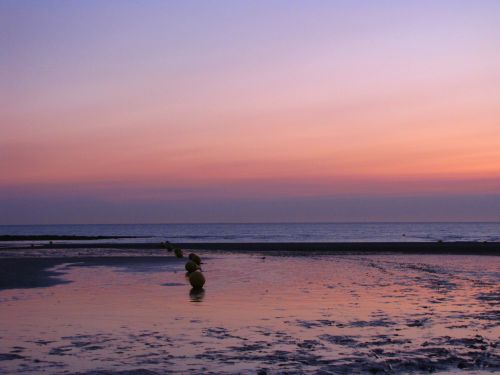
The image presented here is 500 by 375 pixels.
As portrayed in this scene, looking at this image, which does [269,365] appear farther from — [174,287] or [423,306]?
[174,287]

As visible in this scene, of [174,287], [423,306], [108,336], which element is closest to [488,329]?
[423,306]

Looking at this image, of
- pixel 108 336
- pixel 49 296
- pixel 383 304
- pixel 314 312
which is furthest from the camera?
pixel 49 296

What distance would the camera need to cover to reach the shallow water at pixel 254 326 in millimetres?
10055

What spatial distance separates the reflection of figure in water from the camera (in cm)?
1841

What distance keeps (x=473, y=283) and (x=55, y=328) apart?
16.2 metres

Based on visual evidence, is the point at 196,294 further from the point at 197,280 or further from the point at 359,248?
the point at 359,248

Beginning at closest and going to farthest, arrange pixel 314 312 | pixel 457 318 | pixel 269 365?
pixel 269 365 < pixel 457 318 < pixel 314 312

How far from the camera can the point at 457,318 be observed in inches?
576

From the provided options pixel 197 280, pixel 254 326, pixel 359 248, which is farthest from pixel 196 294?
pixel 359 248

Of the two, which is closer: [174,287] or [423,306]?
[423,306]

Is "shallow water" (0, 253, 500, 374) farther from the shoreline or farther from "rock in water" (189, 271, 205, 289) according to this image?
the shoreline

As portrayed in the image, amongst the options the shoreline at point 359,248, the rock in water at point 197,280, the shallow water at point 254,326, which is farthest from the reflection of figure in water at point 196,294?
the shoreline at point 359,248

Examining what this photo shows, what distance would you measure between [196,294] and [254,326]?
20.8ft

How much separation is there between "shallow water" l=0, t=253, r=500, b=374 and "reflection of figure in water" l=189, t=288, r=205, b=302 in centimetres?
3
